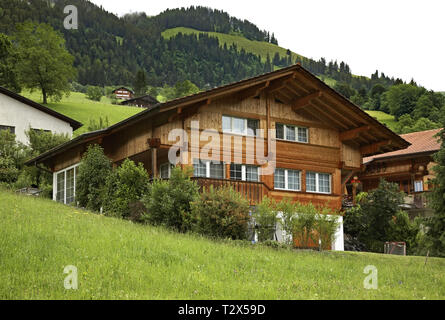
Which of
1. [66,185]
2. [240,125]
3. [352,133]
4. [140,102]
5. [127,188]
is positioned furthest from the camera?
[140,102]

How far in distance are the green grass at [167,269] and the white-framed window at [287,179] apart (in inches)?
382

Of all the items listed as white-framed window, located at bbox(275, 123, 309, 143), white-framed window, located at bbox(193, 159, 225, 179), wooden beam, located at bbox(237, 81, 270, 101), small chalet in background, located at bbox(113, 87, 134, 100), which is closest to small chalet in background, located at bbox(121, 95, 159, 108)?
small chalet in background, located at bbox(113, 87, 134, 100)

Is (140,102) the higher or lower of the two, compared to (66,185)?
higher

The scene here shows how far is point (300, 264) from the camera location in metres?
14.3

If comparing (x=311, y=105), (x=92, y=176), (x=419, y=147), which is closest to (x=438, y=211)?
(x=311, y=105)

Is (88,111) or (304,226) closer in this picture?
(304,226)

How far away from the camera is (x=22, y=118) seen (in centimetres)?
4744

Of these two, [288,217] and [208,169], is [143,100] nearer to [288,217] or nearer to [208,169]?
[208,169]

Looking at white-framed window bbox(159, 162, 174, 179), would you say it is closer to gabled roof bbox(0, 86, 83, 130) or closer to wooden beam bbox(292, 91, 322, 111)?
wooden beam bbox(292, 91, 322, 111)

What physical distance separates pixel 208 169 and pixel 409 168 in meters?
22.4

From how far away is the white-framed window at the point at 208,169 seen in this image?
2431 centimetres

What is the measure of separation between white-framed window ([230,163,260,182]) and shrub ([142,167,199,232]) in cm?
500
